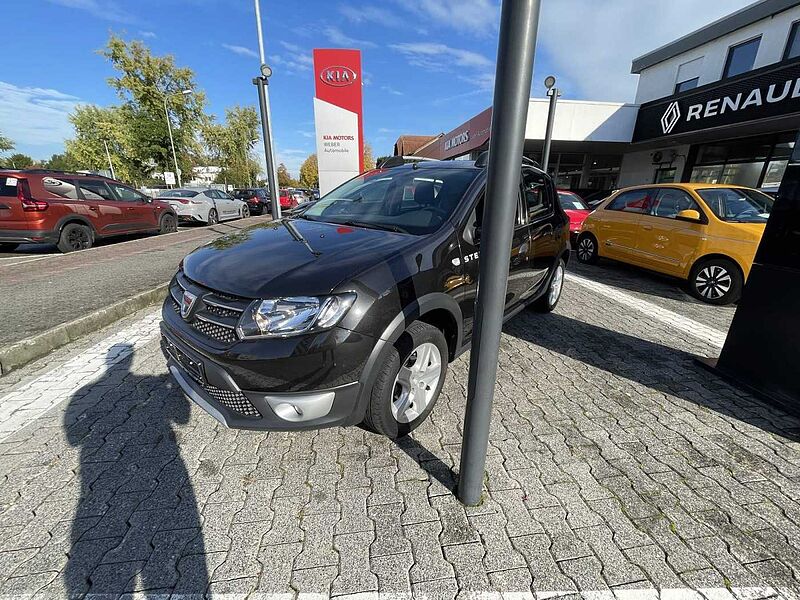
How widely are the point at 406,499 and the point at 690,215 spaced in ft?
19.2

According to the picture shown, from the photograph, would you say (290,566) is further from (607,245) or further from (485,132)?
(485,132)

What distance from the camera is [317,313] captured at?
1.84 metres

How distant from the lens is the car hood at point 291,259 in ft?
6.22

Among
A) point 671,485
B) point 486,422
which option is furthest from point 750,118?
point 486,422

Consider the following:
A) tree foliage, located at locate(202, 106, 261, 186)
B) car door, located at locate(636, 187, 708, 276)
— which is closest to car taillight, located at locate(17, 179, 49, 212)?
car door, located at locate(636, 187, 708, 276)

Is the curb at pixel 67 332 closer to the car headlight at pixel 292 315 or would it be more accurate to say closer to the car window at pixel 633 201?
the car headlight at pixel 292 315

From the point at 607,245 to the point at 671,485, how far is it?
6098 millimetres

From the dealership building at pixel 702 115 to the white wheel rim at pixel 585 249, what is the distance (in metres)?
5.61

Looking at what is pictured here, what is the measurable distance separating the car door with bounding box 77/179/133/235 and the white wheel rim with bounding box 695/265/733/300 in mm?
12496

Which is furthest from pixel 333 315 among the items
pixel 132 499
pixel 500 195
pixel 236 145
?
pixel 236 145

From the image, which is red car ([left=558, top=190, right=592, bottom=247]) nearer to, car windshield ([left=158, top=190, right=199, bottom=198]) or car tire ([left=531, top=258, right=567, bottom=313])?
car tire ([left=531, top=258, right=567, bottom=313])

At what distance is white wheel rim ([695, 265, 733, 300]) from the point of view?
5.21 m

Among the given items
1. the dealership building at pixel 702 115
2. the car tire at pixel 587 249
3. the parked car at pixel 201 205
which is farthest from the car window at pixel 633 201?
the parked car at pixel 201 205

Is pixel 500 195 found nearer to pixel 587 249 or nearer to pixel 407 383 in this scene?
pixel 407 383
